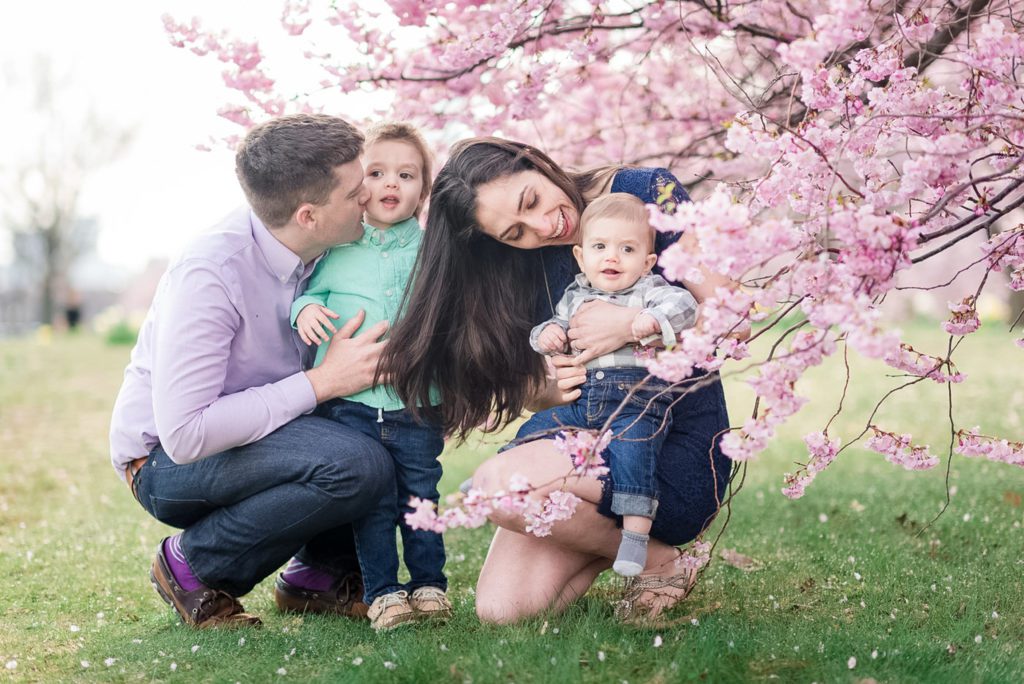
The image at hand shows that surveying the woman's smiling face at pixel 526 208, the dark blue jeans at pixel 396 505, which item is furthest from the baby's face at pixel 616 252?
the dark blue jeans at pixel 396 505

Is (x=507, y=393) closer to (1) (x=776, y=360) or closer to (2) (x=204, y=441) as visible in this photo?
(2) (x=204, y=441)

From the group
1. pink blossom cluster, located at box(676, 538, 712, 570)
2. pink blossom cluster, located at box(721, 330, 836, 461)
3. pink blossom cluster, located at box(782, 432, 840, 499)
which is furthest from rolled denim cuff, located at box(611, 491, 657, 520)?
pink blossom cluster, located at box(721, 330, 836, 461)

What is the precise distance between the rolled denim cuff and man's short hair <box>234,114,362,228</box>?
135cm

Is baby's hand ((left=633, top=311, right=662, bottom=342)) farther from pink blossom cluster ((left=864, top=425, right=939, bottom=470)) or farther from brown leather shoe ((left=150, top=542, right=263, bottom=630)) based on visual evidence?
brown leather shoe ((left=150, top=542, right=263, bottom=630))

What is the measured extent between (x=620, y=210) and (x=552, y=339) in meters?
0.45

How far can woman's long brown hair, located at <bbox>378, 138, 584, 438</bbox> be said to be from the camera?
3.27 metres

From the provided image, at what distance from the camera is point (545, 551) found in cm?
320

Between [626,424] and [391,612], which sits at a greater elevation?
[626,424]

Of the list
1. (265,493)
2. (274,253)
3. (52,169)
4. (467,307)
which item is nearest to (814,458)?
(467,307)

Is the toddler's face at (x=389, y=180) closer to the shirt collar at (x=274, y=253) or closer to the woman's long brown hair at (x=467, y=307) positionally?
the woman's long brown hair at (x=467, y=307)

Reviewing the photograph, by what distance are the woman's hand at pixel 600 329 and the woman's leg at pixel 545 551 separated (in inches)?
12.4

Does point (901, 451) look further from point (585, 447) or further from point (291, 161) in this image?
point (291, 161)

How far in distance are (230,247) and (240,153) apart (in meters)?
0.34

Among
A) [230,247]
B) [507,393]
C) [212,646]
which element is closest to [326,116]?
[230,247]
